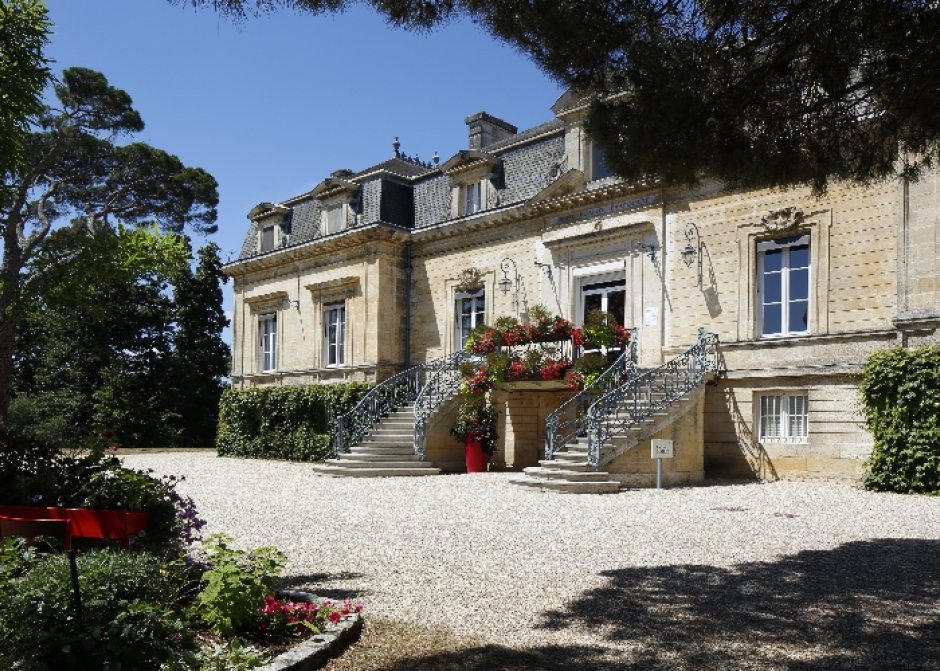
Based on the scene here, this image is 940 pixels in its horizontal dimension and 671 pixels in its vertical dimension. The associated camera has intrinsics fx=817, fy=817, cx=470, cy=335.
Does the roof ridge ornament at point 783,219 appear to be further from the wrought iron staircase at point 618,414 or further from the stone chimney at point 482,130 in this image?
the stone chimney at point 482,130

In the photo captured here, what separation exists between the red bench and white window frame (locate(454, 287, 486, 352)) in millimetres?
15282

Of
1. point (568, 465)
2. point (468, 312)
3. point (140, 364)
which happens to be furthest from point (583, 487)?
point (140, 364)

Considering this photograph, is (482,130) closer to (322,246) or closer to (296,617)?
(322,246)

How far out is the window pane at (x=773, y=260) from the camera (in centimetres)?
1466

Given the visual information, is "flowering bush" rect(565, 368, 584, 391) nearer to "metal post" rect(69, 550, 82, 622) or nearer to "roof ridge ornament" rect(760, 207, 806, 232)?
"roof ridge ornament" rect(760, 207, 806, 232)

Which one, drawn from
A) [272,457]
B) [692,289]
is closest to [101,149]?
[272,457]

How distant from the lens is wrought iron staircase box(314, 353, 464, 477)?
642 inches

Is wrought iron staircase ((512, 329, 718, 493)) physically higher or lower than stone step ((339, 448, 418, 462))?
higher

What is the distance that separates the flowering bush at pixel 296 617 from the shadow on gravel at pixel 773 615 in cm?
130

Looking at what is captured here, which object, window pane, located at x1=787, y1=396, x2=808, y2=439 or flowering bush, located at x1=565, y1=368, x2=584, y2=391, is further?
flowering bush, located at x1=565, y1=368, x2=584, y2=391

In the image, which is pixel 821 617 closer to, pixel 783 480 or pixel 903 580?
pixel 903 580

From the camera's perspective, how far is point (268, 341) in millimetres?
24875

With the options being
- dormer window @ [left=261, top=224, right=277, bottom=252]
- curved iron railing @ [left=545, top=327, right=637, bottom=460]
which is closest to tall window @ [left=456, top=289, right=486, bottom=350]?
curved iron railing @ [left=545, top=327, right=637, bottom=460]

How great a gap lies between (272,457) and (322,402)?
2716mm
